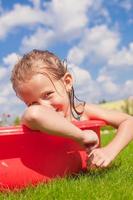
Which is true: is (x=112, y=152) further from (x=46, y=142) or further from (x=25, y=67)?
(x=25, y=67)

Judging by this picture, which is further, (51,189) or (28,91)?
(28,91)

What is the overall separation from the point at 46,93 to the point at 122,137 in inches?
29.2

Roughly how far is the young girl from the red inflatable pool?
122 millimetres

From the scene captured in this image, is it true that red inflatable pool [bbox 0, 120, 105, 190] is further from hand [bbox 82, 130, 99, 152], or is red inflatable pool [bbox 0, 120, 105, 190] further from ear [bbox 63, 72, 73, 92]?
ear [bbox 63, 72, 73, 92]

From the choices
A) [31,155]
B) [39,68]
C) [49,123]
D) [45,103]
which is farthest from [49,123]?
[39,68]

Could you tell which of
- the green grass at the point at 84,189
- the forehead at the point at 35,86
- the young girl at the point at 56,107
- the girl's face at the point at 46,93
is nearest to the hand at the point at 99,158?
the young girl at the point at 56,107

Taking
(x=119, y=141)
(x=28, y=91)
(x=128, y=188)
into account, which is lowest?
(x=128, y=188)

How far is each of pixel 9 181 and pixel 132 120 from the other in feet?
4.07

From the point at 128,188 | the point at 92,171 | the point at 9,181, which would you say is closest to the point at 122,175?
the point at 92,171

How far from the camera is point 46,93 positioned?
4074 millimetres

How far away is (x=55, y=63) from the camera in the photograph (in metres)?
4.29

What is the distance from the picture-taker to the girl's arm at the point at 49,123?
362 cm

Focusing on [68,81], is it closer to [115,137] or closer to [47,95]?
[47,95]

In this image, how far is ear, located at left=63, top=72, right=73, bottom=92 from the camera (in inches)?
171
